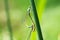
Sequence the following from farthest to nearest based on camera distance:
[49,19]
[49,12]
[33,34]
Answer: [49,12] < [49,19] < [33,34]

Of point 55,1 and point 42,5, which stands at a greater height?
point 42,5

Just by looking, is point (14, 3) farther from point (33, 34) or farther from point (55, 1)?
point (33, 34)

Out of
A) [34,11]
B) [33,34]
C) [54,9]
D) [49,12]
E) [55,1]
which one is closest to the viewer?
[34,11]

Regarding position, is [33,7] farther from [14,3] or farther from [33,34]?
[14,3]

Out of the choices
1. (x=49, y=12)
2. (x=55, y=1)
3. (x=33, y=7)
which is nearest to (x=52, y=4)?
(x=55, y=1)

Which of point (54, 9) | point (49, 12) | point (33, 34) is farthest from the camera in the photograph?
point (54, 9)

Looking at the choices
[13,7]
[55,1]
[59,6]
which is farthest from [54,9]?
[13,7]

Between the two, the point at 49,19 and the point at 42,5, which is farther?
the point at 49,19

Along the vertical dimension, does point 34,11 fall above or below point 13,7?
above

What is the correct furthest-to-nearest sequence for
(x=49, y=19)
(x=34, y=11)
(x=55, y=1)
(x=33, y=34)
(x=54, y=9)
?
(x=55, y=1) < (x=54, y=9) < (x=49, y=19) < (x=33, y=34) < (x=34, y=11)
